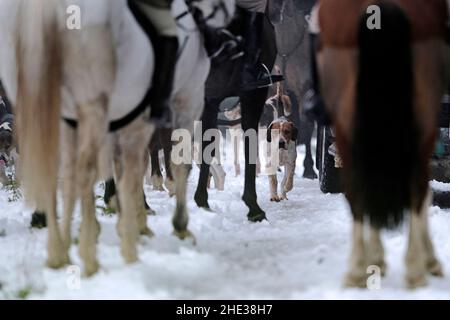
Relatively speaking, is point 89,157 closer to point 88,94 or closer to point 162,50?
point 88,94

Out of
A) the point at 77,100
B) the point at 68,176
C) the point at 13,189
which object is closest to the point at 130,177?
the point at 68,176

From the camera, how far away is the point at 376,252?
86.7 inches

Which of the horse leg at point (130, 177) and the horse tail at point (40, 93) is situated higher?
the horse tail at point (40, 93)

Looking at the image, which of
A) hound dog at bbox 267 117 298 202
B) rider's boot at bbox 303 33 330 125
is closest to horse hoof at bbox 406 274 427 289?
rider's boot at bbox 303 33 330 125

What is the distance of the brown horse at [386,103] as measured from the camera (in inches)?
75.5

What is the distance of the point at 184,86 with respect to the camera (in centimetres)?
299

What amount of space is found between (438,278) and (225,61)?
1.96 m

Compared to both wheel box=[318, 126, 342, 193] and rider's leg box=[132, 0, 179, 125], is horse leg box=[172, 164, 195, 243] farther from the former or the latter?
wheel box=[318, 126, 342, 193]

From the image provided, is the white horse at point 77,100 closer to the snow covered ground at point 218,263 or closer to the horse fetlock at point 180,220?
the snow covered ground at point 218,263

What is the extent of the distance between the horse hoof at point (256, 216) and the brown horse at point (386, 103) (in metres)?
1.66

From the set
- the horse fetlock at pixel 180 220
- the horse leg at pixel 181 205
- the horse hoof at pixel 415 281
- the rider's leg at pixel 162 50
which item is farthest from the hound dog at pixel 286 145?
the horse hoof at pixel 415 281

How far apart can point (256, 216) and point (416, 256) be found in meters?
1.82
